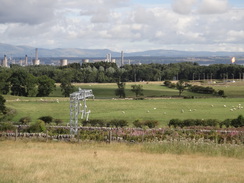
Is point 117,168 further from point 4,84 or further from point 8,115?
point 4,84

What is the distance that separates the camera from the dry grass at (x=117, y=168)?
16.8m

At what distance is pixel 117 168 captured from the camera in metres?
19.3

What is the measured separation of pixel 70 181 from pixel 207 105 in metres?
67.4

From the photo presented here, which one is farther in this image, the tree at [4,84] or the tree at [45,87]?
the tree at [4,84]

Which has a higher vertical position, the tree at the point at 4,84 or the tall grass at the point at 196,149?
the tree at the point at 4,84

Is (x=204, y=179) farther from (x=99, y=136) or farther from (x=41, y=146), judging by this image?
(x=99, y=136)

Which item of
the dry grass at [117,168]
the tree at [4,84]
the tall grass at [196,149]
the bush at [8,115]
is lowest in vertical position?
the bush at [8,115]

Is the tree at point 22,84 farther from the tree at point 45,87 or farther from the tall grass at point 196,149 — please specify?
the tall grass at point 196,149

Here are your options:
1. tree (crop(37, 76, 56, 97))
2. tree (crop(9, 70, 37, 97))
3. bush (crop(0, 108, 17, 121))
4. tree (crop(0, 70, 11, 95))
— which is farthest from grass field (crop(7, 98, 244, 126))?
tree (crop(0, 70, 11, 95))

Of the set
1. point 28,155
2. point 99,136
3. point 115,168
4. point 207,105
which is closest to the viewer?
point 115,168

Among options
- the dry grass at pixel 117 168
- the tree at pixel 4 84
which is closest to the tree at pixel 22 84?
the tree at pixel 4 84

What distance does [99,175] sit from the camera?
686 inches

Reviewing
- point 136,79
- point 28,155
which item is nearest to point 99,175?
point 28,155

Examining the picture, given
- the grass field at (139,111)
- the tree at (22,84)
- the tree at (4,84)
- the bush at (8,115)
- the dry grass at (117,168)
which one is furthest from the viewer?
the tree at (4,84)
